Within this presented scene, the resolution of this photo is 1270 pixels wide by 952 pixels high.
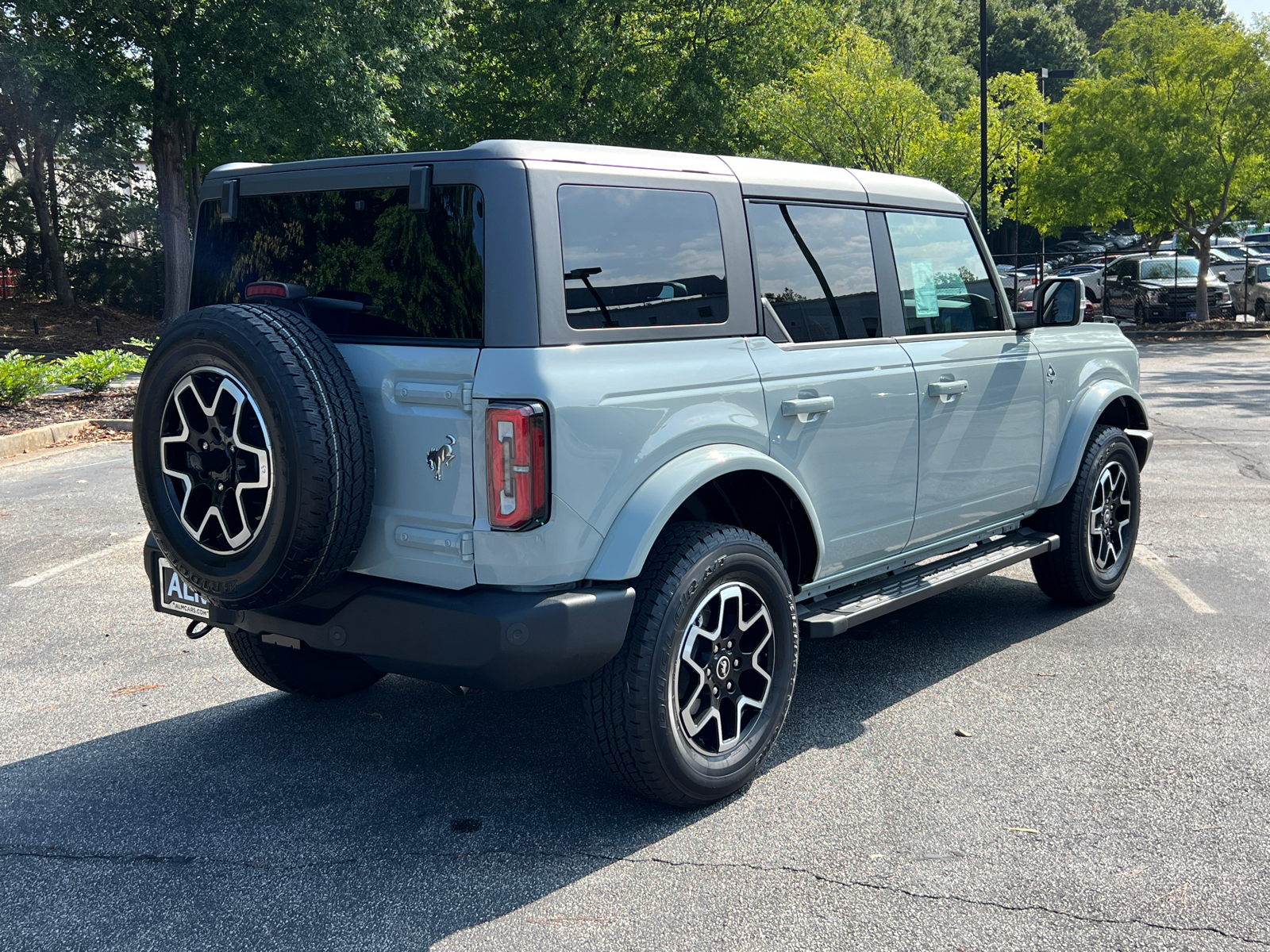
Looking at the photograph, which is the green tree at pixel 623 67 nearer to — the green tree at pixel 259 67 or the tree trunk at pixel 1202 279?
the green tree at pixel 259 67

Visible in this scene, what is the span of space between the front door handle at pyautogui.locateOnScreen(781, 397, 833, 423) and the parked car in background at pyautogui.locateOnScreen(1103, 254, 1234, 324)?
26.8m

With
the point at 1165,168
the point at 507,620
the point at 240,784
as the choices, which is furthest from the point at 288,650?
the point at 1165,168

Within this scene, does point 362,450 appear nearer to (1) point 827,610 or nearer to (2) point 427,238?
(2) point 427,238

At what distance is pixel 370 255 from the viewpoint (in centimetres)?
360

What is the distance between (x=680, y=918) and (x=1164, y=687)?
2.69 meters

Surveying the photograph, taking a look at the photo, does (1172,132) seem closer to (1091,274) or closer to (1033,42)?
(1091,274)

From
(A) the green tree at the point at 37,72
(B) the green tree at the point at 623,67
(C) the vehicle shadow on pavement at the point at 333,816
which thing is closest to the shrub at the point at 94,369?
(A) the green tree at the point at 37,72

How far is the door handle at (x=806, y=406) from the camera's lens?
3.98m

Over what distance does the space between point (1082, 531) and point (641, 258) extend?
316cm

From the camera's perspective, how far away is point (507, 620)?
319 cm

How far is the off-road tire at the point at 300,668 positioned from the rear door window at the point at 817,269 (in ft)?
6.93

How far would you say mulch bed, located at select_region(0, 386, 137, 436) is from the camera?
42.1ft

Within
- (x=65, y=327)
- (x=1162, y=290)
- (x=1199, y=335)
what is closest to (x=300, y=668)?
(x=1199, y=335)

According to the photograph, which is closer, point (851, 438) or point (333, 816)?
point (333, 816)
